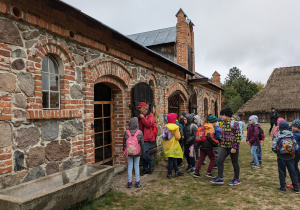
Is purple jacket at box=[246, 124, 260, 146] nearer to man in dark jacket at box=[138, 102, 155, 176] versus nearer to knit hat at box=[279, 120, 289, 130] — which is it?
knit hat at box=[279, 120, 289, 130]

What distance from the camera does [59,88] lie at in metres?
3.97

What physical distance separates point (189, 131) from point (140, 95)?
5.69ft

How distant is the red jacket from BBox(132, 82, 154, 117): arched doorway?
1.96 feet

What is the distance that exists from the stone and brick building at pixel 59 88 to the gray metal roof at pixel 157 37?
5.47 meters

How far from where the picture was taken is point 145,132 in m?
5.25

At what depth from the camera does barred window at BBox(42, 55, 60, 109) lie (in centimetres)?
374

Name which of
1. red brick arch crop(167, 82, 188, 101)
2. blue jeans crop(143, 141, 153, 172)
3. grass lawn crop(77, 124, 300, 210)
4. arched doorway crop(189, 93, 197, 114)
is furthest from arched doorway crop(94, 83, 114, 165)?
arched doorway crop(189, 93, 197, 114)

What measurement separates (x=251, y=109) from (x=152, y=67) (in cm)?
2032

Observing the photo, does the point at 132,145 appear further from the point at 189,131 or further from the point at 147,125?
the point at 189,131

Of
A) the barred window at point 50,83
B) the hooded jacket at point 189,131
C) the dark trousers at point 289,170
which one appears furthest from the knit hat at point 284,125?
the barred window at point 50,83

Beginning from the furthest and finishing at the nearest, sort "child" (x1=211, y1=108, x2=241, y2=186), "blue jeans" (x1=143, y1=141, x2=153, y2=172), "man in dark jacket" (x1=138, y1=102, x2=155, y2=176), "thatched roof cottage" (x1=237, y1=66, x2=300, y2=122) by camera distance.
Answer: "thatched roof cottage" (x1=237, y1=66, x2=300, y2=122) → "blue jeans" (x1=143, y1=141, x2=153, y2=172) → "man in dark jacket" (x1=138, y1=102, x2=155, y2=176) → "child" (x1=211, y1=108, x2=241, y2=186)

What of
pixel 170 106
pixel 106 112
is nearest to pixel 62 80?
pixel 106 112

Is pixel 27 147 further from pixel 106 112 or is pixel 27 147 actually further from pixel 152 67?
pixel 152 67

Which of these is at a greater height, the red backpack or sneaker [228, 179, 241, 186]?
the red backpack
